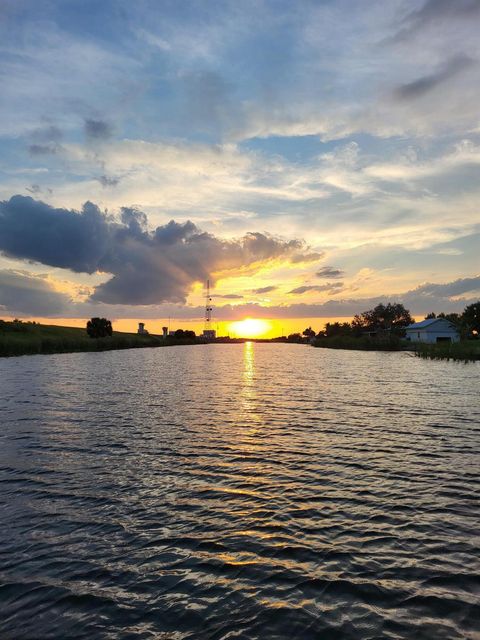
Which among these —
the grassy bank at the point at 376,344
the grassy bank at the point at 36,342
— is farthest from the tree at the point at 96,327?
the grassy bank at the point at 376,344

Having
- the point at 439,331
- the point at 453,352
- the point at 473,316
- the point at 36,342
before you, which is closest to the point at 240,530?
the point at 453,352

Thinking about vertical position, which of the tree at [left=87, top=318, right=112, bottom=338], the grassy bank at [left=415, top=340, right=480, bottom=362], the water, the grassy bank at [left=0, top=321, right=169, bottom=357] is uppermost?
the tree at [left=87, top=318, right=112, bottom=338]

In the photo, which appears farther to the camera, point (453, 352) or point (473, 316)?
point (473, 316)

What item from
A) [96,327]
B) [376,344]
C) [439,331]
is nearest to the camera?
[439,331]

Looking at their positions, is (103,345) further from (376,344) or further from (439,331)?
(439,331)

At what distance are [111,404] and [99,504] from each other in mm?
23288

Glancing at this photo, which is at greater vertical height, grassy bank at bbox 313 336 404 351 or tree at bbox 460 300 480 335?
tree at bbox 460 300 480 335

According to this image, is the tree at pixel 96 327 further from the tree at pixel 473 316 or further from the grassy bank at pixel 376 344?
the tree at pixel 473 316

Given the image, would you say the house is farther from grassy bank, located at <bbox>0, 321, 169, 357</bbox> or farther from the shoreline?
grassy bank, located at <bbox>0, 321, 169, 357</bbox>

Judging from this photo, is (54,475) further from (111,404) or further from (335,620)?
(111,404)

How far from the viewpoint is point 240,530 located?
12914 mm

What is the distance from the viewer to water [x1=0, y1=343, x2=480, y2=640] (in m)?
9.01

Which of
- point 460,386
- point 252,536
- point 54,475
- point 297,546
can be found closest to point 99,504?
point 54,475

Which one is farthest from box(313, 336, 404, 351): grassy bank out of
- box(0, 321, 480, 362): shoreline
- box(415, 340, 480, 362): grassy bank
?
box(415, 340, 480, 362): grassy bank
